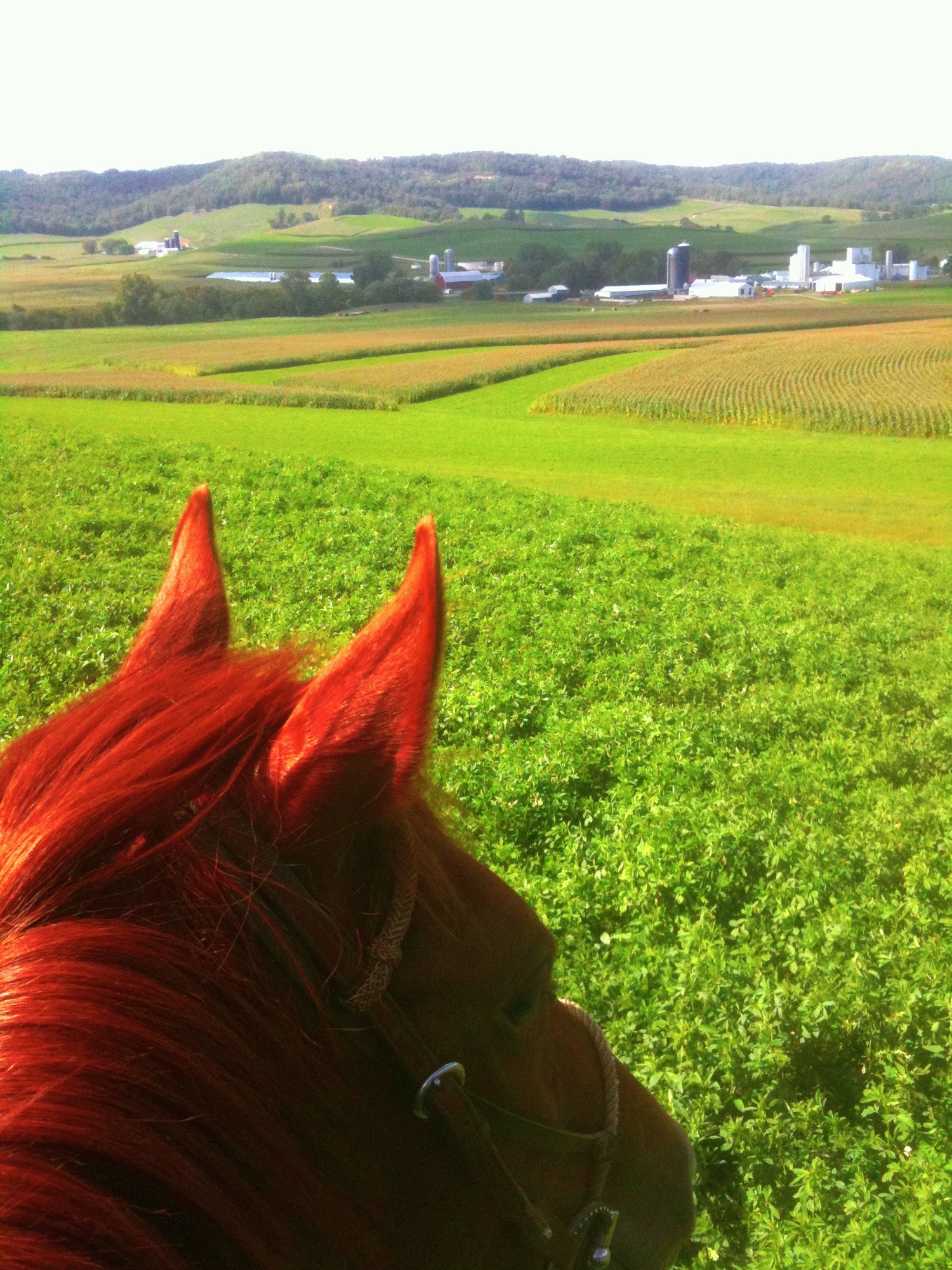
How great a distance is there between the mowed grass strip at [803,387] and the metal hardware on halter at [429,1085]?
36.7m

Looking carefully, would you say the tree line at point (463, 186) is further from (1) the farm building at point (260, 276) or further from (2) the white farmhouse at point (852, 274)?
(2) the white farmhouse at point (852, 274)

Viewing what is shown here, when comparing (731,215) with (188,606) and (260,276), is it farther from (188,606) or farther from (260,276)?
(188,606)

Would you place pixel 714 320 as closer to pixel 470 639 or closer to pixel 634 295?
pixel 634 295

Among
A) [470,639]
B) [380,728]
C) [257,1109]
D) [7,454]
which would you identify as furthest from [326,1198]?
[7,454]

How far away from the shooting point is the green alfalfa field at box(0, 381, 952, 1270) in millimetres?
2943

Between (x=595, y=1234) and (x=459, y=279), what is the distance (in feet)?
272

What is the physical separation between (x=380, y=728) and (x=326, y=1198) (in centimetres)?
42

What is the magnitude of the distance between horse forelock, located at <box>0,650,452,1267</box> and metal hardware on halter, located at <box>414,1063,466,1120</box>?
6cm

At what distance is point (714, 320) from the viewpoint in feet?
219

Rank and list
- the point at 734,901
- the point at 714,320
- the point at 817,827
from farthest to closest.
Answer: the point at 714,320 < the point at 817,827 < the point at 734,901

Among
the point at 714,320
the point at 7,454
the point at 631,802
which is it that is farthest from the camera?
the point at 714,320

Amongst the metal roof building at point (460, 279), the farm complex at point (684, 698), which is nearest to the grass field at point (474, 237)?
the metal roof building at point (460, 279)

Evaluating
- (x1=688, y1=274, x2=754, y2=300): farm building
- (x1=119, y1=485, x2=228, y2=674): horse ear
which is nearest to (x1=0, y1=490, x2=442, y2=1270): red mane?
(x1=119, y1=485, x2=228, y2=674): horse ear

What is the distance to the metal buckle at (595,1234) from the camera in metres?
1.18
